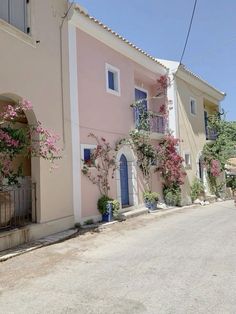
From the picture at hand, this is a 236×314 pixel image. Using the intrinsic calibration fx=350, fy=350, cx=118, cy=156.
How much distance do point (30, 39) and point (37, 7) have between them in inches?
49.4

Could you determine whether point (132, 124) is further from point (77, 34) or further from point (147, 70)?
point (77, 34)

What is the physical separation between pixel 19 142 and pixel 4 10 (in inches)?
150

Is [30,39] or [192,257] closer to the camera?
[192,257]

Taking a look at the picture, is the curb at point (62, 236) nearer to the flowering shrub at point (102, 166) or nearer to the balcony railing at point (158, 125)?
the flowering shrub at point (102, 166)

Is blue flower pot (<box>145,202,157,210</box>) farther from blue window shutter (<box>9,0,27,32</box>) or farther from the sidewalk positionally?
blue window shutter (<box>9,0,27,32</box>)

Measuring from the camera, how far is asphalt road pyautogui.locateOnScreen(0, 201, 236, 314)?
5199mm

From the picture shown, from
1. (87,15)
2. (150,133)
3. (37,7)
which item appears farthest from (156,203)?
(37,7)

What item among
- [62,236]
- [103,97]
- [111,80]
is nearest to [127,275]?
[62,236]

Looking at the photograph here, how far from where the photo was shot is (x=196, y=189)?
21.3 m

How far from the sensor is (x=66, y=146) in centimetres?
1173

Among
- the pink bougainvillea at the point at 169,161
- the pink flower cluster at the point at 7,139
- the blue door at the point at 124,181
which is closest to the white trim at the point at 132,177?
the blue door at the point at 124,181

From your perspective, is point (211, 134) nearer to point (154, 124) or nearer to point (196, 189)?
point (196, 189)

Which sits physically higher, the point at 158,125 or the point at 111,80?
the point at 111,80

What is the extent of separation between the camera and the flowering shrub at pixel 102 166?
43.1 ft
